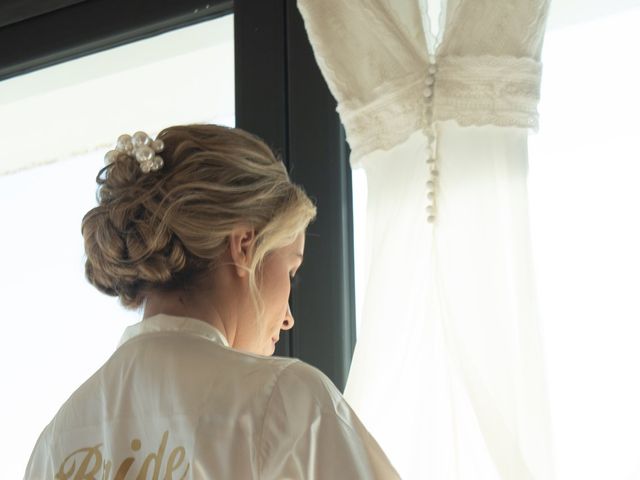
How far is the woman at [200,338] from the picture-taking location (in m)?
1.13

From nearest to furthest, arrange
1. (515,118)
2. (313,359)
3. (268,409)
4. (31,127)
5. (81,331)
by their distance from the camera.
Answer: (268,409) → (515,118) → (313,359) → (81,331) → (31,127)

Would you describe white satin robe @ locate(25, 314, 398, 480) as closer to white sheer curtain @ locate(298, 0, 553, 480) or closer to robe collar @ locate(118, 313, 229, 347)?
robe collar @ locate(118, 313, 229, 347)

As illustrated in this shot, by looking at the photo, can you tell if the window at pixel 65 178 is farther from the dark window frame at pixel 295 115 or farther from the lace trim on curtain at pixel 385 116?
the lace trim on curtain at pixel 385 116

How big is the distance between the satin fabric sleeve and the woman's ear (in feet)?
0.66

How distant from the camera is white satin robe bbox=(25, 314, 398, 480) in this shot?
3.68 ft

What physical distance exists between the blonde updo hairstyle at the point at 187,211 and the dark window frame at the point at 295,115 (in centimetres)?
40

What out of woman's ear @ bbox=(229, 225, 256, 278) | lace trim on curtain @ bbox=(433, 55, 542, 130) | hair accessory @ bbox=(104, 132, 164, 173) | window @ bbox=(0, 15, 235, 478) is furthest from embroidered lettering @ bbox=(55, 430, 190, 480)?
window @ bbox=(0, 15, 235, 478)

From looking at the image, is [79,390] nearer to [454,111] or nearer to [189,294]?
[189,294]

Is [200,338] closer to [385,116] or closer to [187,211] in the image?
[187,211]

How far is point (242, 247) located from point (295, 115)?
0.61 m

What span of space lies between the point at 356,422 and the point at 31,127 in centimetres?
146

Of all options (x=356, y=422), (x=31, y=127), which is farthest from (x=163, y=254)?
(x=31, y=127)

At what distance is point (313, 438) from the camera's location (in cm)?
112

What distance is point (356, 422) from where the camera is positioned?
1159 mm
